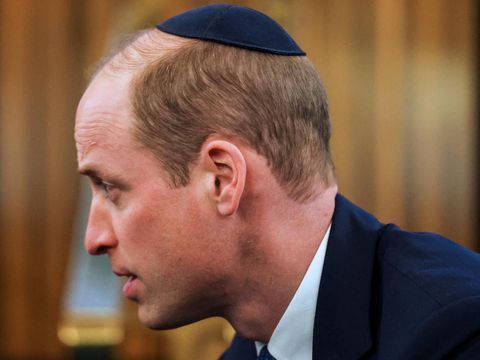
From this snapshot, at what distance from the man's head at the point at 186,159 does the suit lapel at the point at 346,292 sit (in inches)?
3.6

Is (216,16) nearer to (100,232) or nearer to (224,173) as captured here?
(224,173)

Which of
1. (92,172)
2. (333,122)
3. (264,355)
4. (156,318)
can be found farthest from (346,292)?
(333,122)

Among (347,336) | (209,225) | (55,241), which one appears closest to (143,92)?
(209,225)

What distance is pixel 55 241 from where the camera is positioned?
504cm

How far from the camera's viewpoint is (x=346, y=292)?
5.21 feet

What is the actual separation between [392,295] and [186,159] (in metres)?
0.39

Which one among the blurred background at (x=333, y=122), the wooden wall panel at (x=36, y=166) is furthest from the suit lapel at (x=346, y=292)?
the wooden wall panel at (x=36, y=166)

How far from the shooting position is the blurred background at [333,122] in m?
5.00

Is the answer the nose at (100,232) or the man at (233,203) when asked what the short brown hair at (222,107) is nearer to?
the man at (233,203)

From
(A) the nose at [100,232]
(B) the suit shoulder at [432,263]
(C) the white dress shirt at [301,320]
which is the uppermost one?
(A) the nose at [100,232]

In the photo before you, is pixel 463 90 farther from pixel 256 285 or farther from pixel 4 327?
pixel 256 285

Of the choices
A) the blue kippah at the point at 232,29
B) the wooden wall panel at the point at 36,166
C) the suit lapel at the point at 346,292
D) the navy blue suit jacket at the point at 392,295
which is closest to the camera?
the navy blue suit jacket at the point at 392,295

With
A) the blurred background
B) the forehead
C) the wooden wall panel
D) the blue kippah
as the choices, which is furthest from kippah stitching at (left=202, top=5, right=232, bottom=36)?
the wooden wall panel

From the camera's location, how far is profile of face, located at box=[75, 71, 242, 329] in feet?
5.24
